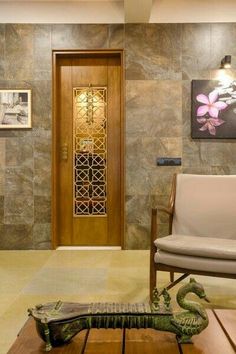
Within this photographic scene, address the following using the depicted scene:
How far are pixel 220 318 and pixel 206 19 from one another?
3.63 m

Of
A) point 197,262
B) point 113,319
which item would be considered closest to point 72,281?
point 197,262

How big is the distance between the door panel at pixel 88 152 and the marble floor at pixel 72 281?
1.30ft

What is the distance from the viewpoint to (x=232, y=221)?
2.73 metres

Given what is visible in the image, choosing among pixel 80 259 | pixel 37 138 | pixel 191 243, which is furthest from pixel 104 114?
pixel 191 243

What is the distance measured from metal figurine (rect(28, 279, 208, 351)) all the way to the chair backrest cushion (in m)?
1.50

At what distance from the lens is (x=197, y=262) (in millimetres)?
2236

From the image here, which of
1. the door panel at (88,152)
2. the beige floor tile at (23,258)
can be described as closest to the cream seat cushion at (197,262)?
the beige floor tile at (23,258)

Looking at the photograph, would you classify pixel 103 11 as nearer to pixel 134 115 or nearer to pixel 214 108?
pixel 134 115

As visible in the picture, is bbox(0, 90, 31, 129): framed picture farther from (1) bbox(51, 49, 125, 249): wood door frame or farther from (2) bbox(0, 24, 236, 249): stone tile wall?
(1) bbox(51, 49, 125, 249): wood door frame

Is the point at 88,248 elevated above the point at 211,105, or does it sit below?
below

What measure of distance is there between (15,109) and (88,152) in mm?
953

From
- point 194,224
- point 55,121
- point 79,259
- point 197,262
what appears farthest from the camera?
point 55,121

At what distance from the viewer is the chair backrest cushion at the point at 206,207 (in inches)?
108

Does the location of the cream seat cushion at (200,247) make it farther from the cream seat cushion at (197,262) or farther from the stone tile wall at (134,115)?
the stone tile wall at (134,115)
